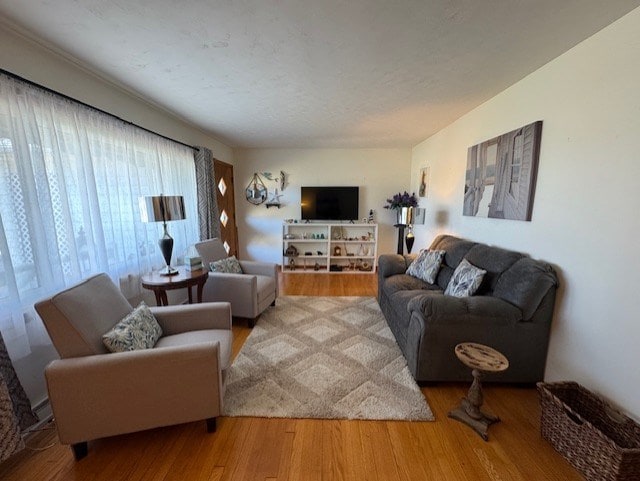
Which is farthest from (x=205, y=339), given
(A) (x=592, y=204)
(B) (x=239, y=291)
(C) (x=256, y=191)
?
(C) (x=256, y=191)

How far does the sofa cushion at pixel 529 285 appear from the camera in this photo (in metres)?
1.79

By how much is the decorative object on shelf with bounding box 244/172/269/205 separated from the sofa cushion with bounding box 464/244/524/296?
13.1 ft

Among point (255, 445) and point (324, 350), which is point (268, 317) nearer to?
point (324, 350)

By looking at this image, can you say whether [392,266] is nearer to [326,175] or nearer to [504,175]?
[504,175]

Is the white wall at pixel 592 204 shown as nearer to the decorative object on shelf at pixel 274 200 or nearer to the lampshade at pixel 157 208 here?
the lampshade at pixel 157 208

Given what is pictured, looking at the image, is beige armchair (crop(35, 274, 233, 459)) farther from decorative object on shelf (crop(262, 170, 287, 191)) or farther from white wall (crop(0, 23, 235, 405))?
decorative object on shelf (crop(262, 170, 287, 191))

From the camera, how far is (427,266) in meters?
2.89

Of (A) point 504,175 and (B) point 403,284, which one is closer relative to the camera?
(A) point 504,175

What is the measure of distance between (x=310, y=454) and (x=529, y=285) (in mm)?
1784

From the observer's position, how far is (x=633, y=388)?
1.37m

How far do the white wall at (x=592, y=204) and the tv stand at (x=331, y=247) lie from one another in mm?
3086

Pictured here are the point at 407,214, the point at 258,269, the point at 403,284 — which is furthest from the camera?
the point at 407,214

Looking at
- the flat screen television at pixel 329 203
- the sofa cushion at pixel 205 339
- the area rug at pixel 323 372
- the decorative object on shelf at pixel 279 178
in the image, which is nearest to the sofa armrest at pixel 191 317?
the sofa cushion at pixel 205 339

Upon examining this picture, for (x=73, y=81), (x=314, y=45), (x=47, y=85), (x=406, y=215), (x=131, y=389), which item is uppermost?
(x=314, y=45)
